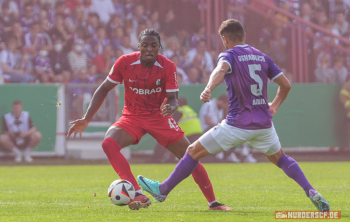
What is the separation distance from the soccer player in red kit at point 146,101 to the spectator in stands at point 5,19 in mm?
10979

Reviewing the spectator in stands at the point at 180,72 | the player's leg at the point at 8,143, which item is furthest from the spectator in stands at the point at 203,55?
the player's leg at the point at 8,143

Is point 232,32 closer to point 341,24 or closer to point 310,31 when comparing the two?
point 310,31

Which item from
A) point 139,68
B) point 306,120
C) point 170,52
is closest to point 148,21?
point 170,52

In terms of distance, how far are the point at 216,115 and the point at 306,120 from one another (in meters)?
2.88

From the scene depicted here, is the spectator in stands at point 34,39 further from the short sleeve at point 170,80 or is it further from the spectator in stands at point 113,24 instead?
the short sleeve at point 170,80

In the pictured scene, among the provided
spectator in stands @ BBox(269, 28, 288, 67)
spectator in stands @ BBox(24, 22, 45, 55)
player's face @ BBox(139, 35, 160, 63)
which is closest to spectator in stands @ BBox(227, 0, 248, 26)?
spectator in stands @ BBox(269, 28, 288, 67)

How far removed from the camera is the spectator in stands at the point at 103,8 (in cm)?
1692

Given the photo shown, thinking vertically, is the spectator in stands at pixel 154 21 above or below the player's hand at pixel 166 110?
above

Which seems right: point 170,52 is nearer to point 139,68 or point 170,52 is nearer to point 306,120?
point 306,120

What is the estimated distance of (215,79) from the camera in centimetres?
529

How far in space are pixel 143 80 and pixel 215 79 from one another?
1.32m

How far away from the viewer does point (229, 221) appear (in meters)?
5.18

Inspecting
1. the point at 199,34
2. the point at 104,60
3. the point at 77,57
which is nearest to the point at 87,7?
the point at 77,57

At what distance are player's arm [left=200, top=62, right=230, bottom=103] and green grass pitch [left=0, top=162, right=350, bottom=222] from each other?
1245 mm
